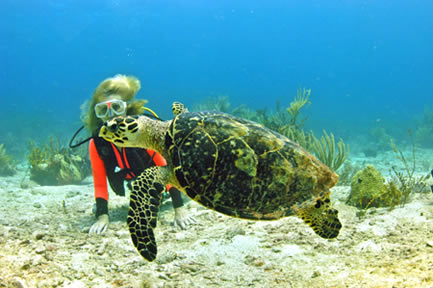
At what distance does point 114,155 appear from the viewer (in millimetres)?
3951

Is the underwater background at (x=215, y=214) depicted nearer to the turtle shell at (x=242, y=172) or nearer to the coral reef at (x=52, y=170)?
the coral reef at (x=52, y=170)

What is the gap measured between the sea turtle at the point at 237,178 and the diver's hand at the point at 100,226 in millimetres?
1721

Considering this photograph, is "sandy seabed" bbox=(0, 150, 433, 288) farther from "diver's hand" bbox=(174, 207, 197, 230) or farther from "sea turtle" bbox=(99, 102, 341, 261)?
"sea turtle" bbox=(99, 102, 341, 261)

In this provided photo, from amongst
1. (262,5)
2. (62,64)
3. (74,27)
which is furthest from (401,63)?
(62,64)

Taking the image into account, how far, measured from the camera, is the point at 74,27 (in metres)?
84.4

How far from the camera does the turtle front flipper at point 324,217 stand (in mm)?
2174

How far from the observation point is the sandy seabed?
1.94 meters

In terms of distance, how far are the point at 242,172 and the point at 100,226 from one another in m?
2.44

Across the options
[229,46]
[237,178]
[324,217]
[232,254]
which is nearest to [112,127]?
[237,178]

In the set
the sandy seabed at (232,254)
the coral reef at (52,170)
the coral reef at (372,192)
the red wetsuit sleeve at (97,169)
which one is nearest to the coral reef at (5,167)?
the coral reef at (52,170)

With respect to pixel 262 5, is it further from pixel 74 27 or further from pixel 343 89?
pixel 74 27

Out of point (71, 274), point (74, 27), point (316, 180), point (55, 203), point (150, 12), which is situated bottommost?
point (71, 274)

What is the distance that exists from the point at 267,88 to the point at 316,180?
87258 mm

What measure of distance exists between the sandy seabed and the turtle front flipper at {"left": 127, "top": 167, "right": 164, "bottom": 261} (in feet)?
1.55
